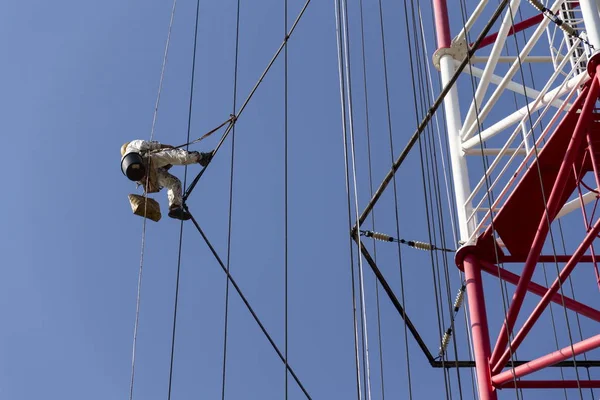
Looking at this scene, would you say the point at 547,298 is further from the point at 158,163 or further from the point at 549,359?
the point at 158,163

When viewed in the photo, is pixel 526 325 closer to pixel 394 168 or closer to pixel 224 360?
pixel 394 168

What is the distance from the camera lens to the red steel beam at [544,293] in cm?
1280

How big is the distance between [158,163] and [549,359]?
22.1 ft

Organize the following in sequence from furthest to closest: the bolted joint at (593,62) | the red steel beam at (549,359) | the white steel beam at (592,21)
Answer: the white steel beam at (592,21) < the bolted joint at (593,62) < the red steel beam at (549,359)

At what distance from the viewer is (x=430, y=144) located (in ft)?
48.7

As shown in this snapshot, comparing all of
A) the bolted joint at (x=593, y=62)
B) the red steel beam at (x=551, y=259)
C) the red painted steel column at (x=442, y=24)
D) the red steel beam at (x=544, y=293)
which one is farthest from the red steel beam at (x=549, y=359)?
the red painted steel column at (x=442, y=24)

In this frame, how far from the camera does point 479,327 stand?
13211 mm

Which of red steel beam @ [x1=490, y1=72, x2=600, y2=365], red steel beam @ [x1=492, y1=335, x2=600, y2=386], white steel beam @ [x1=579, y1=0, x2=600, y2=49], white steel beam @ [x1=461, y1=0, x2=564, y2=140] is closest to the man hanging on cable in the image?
white steel beam @ [x1=461, y1=0, x2=564, y2=140]

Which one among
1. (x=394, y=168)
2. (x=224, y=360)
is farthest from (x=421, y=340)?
(x=224, y=360)

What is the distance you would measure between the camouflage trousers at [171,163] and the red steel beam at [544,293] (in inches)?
180

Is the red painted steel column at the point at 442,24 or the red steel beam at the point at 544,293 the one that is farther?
the red painted steel column at the point at 442,24

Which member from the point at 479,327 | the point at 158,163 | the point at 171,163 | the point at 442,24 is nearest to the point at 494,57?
the point at 442,24

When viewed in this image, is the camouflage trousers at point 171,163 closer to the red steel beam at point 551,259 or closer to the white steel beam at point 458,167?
the white steel beam at point 458,167

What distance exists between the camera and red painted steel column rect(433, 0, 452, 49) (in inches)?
605
